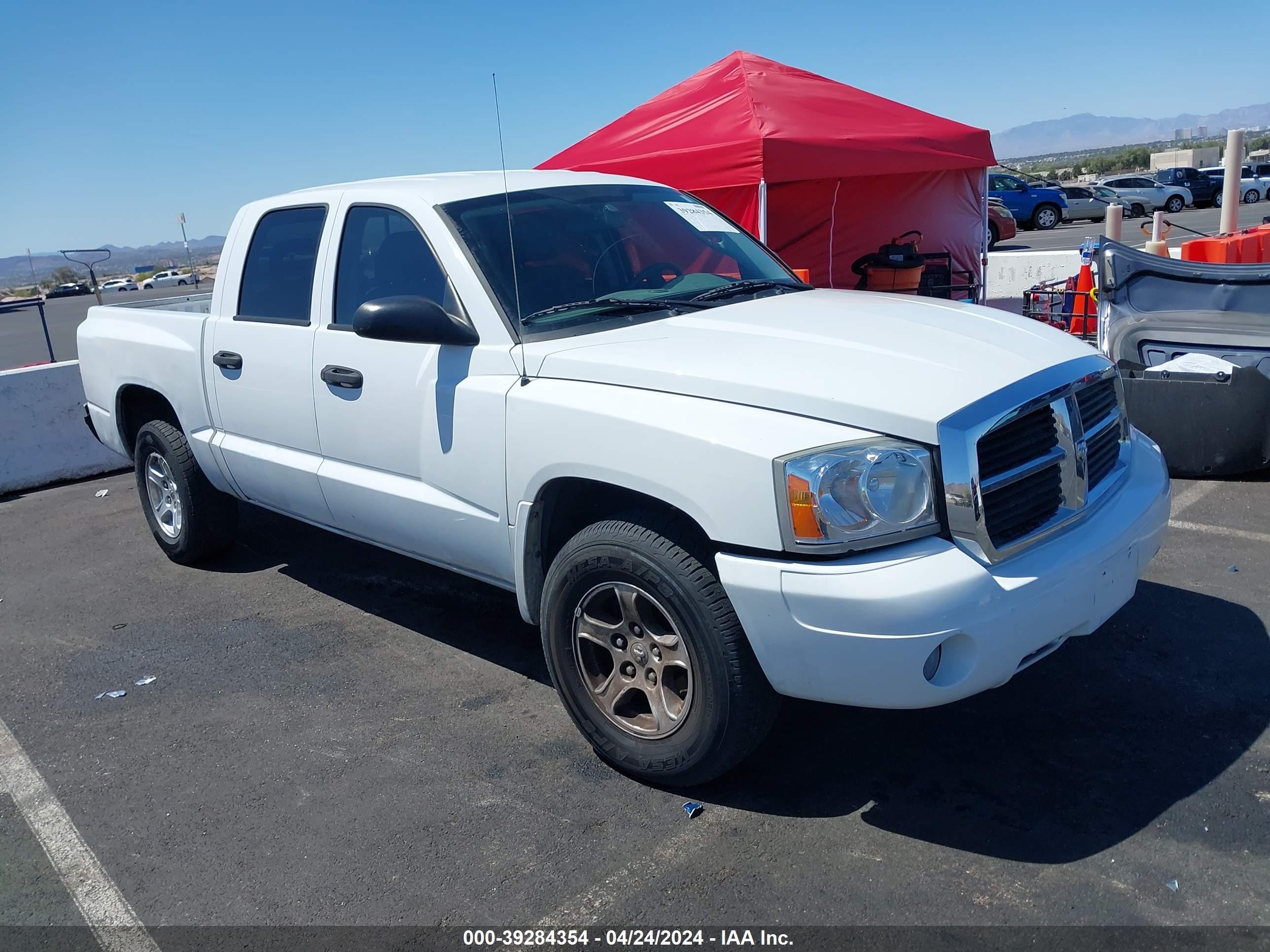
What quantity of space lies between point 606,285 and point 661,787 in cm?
184

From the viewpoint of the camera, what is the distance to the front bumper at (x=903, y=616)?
2680 mm

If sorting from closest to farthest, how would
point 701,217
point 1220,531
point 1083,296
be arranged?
1. point 701,217
2. point 1220,531
3. point 1083,296

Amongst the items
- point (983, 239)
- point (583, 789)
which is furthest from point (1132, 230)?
point (583, 789)

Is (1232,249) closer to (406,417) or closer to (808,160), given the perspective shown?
(808,160)

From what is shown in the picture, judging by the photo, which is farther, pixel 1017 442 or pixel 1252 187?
pixel 1252 187

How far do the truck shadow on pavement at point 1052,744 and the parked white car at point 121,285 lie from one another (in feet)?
224

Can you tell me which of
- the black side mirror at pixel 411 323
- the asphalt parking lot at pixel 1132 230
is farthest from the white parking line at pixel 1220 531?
the asphalt parking lot at pixel 1132 230

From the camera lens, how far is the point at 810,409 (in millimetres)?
2852

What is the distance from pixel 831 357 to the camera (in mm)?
3105

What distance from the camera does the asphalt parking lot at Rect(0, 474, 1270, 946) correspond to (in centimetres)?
279

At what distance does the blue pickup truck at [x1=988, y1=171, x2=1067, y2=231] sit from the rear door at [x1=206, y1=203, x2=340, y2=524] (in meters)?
32.3

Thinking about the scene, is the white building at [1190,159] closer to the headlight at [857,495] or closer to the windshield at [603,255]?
the windshield at [603,255]

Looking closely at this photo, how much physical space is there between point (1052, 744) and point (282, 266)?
12.1 feet

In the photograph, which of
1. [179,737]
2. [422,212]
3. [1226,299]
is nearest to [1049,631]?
[422,212]
